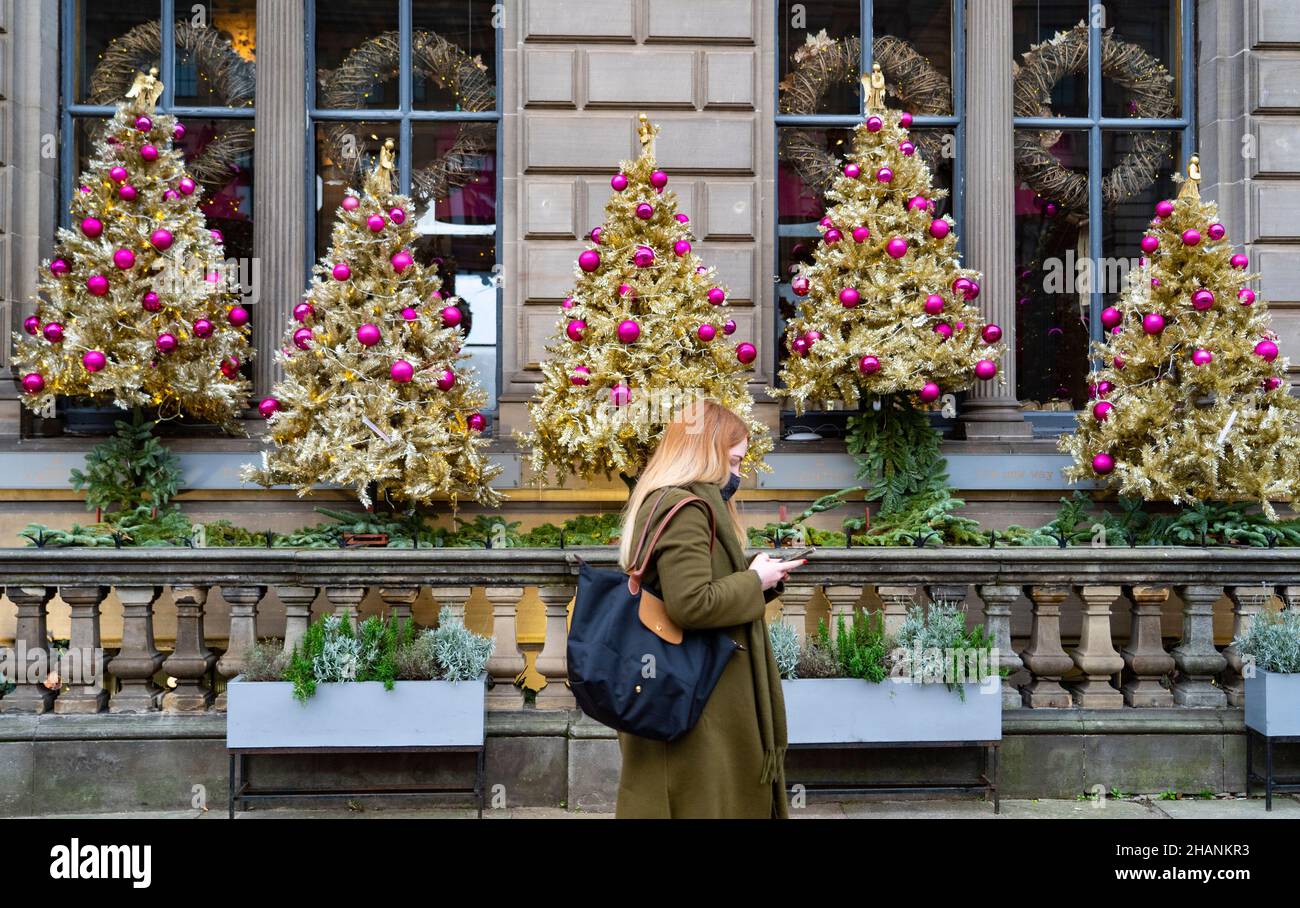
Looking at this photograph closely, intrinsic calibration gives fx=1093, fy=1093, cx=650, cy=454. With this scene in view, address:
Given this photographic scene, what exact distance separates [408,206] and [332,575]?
290 cm

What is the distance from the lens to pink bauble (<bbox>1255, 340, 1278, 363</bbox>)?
8070 mm

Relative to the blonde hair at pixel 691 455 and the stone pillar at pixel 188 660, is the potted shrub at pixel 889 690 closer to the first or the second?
the blonde hair at pixel 691 455

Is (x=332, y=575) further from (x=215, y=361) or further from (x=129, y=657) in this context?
(x=215, y=361)

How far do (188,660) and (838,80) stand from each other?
7.27 m

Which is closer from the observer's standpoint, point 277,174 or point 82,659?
point 82,659

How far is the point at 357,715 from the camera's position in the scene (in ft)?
20.2

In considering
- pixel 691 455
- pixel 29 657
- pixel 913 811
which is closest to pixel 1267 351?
pixel 913 811

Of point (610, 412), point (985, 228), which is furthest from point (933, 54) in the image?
point (610, 412)

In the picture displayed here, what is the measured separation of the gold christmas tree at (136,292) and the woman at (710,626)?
18.3 feet

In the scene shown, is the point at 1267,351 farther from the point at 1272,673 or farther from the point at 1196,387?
the point at 1272,673

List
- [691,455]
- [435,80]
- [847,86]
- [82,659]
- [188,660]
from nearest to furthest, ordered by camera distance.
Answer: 1. [691,455]
2. [82,659]
3. [188,660]
4. [435,80]
5. [847,86]

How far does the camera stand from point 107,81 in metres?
9.55

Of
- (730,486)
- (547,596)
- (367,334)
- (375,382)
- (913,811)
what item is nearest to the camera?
(730,486)

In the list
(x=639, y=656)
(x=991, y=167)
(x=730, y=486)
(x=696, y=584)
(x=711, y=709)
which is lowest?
(x=711, y=709)
